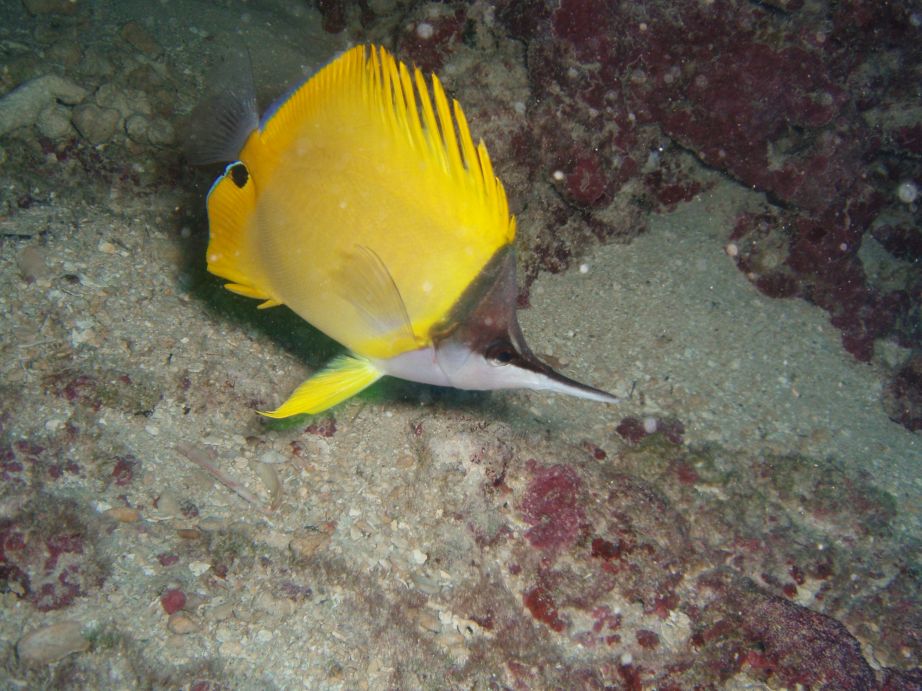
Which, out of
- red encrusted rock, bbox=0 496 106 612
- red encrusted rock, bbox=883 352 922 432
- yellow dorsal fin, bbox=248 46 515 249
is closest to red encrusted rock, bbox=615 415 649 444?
yellow dorsal fin, bbox=248 46 515 249

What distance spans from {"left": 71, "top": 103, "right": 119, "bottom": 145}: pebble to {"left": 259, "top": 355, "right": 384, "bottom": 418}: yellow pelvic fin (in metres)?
3.21

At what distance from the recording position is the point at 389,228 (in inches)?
78.5

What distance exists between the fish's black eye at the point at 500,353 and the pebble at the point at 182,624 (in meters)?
1.78

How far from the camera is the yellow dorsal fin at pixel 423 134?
76.1 inches

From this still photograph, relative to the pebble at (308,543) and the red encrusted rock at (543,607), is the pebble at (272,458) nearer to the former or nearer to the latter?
the pebble at (308,543)

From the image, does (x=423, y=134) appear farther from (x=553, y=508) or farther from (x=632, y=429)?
(x=632, y=429)

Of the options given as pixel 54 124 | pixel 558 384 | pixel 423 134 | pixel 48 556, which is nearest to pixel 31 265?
pixel 54 124

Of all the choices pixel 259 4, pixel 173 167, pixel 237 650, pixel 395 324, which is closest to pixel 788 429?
pixel 395 324

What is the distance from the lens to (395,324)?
1997mm

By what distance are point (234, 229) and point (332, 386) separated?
0.80 metres

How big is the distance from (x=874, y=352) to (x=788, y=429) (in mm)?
2035

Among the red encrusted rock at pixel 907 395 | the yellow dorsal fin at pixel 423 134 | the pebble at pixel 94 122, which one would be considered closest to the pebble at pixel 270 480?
the yellow dorsal fin at pixel 423 134

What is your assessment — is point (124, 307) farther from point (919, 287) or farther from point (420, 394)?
point (919, 287)

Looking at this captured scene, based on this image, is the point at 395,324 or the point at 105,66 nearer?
the point at 395,324
